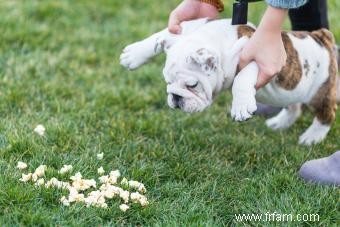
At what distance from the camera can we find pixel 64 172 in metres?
2.76

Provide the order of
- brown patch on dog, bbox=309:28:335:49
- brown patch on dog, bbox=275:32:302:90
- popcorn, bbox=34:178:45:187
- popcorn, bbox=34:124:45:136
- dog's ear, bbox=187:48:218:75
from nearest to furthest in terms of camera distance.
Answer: popcorn, bbox=34:178:45:187 → dog's ear, bbox=187:48:218:75 → brown patch on dog, bbox=275:32:302:90 → popcorn, bbox=34:124:45:136 → brown patch on dog, bbox=309:28:335:49

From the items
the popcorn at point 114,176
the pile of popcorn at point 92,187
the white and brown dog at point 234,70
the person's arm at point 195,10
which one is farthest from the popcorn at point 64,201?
the person's arm at point 195,10

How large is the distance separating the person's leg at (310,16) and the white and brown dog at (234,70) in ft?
1.02

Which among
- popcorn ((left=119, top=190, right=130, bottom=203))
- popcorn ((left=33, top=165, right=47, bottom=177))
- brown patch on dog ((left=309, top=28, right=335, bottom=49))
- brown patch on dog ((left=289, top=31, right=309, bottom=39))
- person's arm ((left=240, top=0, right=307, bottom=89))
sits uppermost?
person's arm ((left=240, top=0, right=307, bottom=89))

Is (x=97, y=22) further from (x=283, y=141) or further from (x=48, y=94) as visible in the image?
(x=283, y=141)

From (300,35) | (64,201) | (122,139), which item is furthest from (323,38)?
(64,201)

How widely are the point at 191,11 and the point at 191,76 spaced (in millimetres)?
534

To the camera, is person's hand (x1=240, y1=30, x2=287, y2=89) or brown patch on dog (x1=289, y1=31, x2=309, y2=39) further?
brown patch on dog (x1=289, y1=31, x2=309, y2=39)

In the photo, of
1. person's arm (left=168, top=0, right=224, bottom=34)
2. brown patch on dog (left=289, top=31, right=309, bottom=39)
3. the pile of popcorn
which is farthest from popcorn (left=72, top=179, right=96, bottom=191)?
brown patch on dog (left=289, top=31, right=309, bottom=39)

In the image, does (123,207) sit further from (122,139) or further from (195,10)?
(195,10)

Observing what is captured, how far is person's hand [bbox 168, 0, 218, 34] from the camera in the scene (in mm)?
3127

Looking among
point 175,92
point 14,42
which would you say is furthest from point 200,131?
point 14,42

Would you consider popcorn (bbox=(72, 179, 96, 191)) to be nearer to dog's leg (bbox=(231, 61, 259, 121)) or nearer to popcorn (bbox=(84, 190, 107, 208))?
popcorn (bbox=(84, 190, 107, 208))

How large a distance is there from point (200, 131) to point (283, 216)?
38.2 inches
